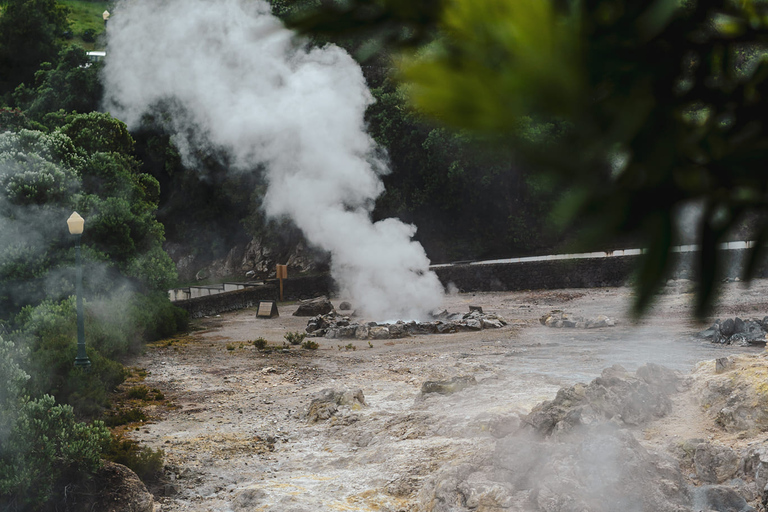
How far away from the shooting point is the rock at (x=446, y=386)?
10805mm

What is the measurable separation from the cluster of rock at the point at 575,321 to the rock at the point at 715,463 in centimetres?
1230

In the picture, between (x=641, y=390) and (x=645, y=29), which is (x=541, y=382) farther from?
(x=645, y=29)

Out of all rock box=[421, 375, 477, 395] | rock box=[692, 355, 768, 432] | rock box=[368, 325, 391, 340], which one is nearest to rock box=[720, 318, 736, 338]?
rock box=[692, 355, 768, 432]

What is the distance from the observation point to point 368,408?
433 inches

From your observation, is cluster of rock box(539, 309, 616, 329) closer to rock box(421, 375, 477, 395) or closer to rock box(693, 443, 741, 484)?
rock box(421, 375, 477, 395)

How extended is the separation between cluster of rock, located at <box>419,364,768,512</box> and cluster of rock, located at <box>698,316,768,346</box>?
27.2 ft

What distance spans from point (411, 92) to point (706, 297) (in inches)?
8.9

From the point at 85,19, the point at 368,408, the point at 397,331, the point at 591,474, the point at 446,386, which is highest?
the point at 85,19

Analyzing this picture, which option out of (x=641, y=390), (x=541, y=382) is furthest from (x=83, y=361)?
(x=641, y=390)

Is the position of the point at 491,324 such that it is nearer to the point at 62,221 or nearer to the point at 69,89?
the point at 62,221

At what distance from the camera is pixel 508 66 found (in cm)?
39

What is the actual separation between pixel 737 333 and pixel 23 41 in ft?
162

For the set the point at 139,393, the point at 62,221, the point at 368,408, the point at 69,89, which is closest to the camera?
the point at 368,408

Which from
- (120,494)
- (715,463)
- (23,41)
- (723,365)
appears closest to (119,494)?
(120,494)
